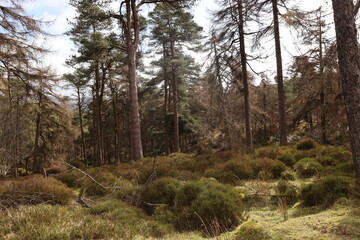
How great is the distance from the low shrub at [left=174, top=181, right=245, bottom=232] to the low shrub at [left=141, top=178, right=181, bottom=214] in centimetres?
40

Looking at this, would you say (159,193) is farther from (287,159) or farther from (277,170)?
(287,159)

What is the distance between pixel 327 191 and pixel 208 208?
2054 mm

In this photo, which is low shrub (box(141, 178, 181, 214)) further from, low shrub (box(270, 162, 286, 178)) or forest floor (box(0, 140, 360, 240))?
low shrub (box(270, 162, 286, 178))

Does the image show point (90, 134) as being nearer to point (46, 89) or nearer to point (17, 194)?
point (46, 89)

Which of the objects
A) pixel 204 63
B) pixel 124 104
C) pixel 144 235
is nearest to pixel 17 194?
pixel 144 235

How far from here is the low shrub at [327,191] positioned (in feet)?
12.4

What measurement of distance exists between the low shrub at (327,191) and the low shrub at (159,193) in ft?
8.43

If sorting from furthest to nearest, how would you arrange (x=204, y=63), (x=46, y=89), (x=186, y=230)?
(x=204, y=63), (x=46, y=89), (x=186, y=230)

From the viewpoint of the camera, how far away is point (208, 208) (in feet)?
13.5

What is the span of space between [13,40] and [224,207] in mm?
10818

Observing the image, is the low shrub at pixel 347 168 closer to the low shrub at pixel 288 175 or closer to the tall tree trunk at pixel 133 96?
the low shrub at pixel 288 175

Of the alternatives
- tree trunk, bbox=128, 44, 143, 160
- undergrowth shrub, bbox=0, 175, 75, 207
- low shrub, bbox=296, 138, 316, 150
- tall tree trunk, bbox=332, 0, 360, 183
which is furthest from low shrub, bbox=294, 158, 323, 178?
tree trunk, bbox=128, 44, 143, 160

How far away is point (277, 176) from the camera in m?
6.66

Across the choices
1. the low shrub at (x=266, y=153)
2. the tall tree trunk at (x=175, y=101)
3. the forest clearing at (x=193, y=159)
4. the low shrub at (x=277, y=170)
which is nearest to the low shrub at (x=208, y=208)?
the forest clearing at (x=193, y=159)
